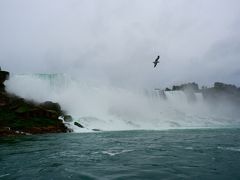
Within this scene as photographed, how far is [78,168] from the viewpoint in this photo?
44.0ft

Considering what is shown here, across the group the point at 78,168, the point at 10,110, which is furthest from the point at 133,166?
the point at 10,110

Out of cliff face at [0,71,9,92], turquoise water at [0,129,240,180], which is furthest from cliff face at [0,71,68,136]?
turquoise water at [0,129,240,180]

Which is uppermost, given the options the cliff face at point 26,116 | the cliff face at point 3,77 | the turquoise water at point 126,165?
the cliff face at point 3,77

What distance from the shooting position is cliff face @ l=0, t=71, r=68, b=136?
4175cm

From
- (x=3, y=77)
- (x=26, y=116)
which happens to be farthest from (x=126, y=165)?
(x=3, y=77)

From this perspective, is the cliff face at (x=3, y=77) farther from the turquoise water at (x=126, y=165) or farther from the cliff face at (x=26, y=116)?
→ the turquoise water at (x=126, y=165)

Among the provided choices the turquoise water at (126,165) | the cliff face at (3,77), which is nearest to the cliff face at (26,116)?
the cliff face at (3,77)

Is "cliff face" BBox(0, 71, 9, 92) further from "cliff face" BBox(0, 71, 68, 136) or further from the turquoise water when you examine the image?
the turquoise water

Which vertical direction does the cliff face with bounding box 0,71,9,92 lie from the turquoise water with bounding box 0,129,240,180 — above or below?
above

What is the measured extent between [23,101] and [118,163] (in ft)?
136

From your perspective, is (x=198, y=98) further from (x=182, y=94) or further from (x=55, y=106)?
(x=55, y=106)

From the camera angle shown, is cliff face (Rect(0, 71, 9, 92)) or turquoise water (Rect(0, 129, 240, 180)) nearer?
turquoise water (Rect(0, 129, 240, 180))

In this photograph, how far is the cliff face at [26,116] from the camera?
41.8 metres

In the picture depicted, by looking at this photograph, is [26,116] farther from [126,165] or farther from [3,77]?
[126,165]
